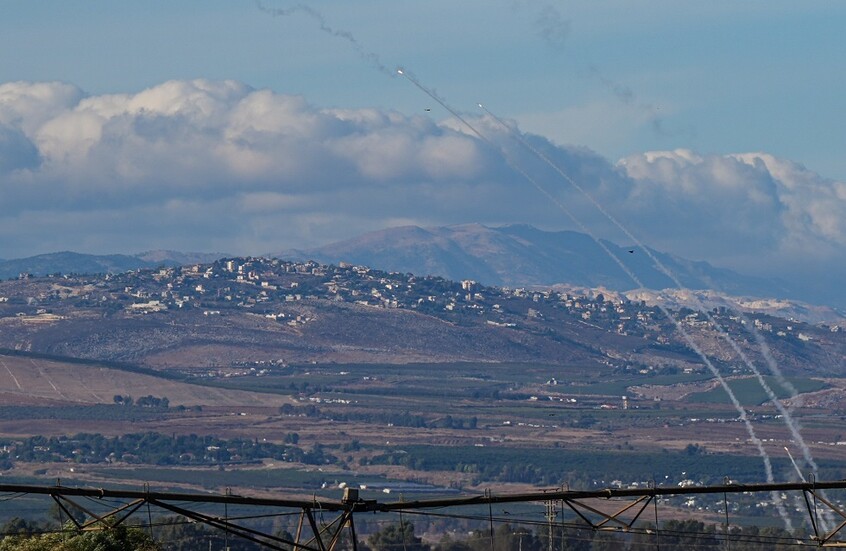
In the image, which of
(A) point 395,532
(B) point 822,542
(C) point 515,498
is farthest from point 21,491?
(A) point 395,532

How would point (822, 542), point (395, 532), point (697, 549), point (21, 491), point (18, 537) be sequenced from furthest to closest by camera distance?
point (697, 549) < point (395, 532) < point (18, 537) < point (822, 542) < point (21, 491)

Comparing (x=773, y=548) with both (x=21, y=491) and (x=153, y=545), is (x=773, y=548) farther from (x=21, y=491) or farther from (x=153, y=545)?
(x=21, y=491)

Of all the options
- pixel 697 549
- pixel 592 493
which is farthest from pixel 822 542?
pixel 697 549

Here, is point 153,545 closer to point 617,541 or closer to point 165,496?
point 165,496

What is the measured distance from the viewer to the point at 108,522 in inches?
2611

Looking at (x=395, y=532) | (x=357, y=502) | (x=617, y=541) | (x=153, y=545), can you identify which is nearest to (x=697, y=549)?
(x=617, y=541)

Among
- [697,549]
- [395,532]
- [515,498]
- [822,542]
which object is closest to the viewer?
[515,498]

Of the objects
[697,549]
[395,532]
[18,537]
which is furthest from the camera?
[697,549]

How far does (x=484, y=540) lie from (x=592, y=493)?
356 feet

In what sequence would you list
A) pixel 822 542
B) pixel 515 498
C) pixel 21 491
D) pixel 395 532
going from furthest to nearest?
pixel 395 532 < pixel 822 542 < pixel 515 498 < pixel 21 491

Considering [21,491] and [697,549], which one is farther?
[697,549]

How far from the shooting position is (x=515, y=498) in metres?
65.2

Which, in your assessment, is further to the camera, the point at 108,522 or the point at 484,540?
the point at 484,540

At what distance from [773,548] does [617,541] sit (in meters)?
14.2
